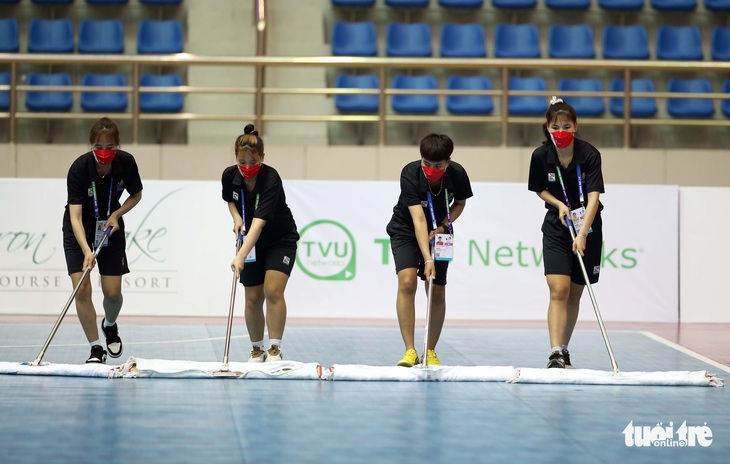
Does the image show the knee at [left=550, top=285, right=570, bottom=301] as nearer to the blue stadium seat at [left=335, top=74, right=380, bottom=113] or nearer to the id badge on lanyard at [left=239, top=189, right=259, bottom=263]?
the id badge on lanyard at [left=239, top=189, right=259, bottom=263]

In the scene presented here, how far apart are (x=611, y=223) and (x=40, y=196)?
16.7ft

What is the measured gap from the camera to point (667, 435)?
14.4ft

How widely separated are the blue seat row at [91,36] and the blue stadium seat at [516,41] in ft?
12.9

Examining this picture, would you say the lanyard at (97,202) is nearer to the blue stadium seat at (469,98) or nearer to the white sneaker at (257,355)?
the white sneaker at (257,355)

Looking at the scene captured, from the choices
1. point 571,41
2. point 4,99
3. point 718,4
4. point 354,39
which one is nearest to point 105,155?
point 4,99

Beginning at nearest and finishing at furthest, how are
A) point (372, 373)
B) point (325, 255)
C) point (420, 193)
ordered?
point (372, 373), point (420, 193), point (325, 255)

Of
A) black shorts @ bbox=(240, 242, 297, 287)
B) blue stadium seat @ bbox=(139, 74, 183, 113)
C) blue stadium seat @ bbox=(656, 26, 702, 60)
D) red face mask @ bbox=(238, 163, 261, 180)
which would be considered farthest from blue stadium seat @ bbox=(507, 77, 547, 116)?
red face mask @ bbox=(238, 163, 261, 180)

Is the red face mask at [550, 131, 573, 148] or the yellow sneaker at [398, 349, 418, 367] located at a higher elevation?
the red face mask at [550, 131, 573, 148]

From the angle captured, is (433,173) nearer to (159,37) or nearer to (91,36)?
(159,37)

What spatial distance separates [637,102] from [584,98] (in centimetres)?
62

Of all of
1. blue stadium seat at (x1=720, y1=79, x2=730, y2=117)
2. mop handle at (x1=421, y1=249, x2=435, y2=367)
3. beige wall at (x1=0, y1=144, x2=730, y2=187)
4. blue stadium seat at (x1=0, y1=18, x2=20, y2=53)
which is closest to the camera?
mop handle at (x1=421, y1=249, x2=435, y2=367)

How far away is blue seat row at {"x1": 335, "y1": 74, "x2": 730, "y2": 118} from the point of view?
1221 centimetres

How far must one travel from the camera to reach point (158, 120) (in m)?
12.5

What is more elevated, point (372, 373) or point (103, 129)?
point (103, 129)
